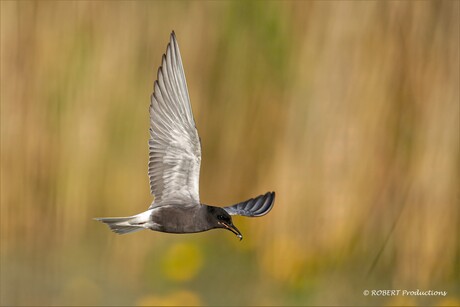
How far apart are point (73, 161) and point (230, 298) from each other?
0.70m

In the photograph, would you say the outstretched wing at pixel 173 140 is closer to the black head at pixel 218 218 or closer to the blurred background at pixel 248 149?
the black head at pixel 218 218

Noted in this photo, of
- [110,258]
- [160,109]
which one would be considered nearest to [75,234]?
[110,258]

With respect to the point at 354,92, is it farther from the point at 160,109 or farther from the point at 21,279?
the point at 21,279

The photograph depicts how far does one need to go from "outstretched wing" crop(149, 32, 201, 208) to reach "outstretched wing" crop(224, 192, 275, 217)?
184mm

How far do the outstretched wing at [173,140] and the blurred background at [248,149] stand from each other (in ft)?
1.92

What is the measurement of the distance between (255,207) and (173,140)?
1.09 ft

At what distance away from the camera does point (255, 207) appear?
8.05 ft

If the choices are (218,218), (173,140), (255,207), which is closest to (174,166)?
(173,140)

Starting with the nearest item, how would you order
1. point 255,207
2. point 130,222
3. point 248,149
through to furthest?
point 130,222 → point 255,207 → point 248,149

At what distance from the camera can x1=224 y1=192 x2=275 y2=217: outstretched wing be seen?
7.91 feet

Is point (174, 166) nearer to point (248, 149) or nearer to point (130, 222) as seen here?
point (130, 222)

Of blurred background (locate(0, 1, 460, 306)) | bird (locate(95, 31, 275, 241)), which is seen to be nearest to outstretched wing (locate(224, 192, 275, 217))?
bird (locate(95, 31, 275, 241))

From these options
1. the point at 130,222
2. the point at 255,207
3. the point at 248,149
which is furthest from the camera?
the point at 248,149

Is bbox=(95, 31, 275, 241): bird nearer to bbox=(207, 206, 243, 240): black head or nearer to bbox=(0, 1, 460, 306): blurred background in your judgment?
bbox=(207, 206, 243, 240): black head
